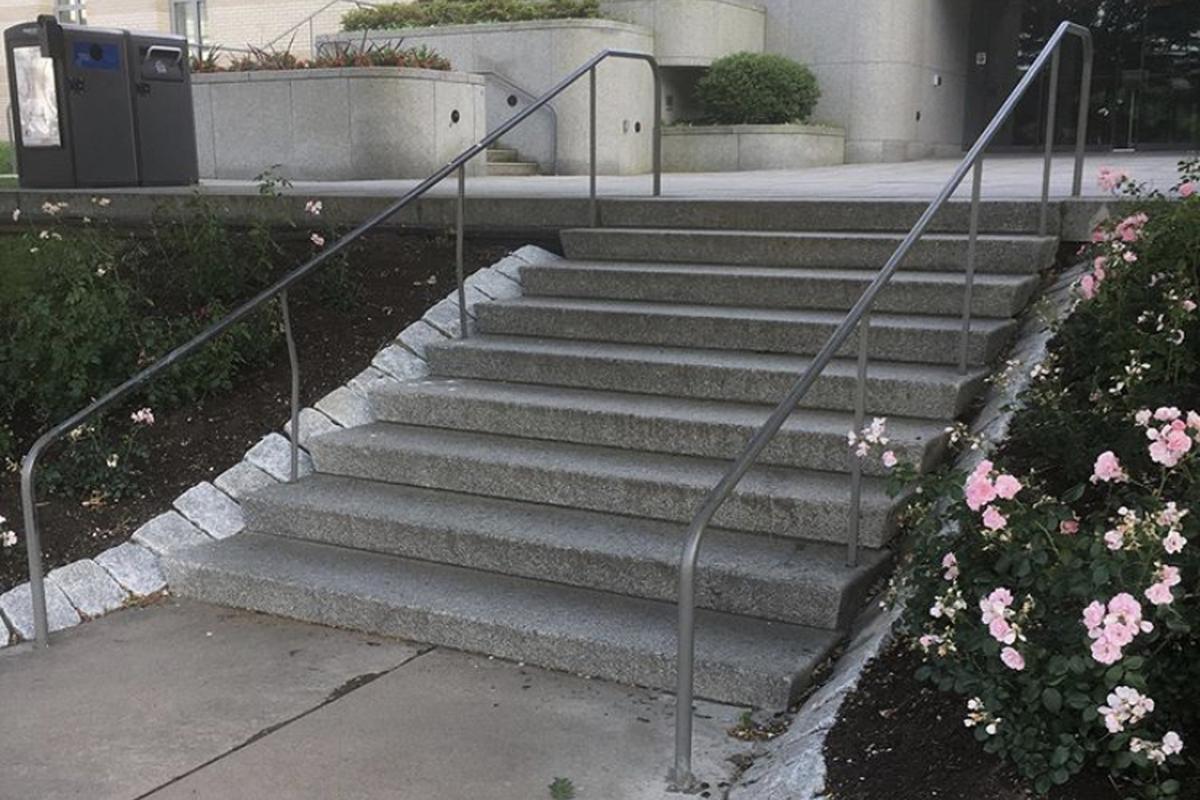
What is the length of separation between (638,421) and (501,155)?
984 centimetres

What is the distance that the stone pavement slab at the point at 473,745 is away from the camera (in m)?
3.19

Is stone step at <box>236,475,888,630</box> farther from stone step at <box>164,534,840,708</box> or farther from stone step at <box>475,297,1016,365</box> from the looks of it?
stone step at <box>475,297,1016,365</box>

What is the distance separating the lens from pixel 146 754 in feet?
11.2

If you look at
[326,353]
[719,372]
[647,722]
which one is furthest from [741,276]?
[647,722]

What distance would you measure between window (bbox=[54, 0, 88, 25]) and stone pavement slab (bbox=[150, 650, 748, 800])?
2440 centimetres

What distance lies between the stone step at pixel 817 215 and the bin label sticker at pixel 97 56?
15.4ft

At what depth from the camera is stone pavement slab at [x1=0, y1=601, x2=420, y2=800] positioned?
336cm

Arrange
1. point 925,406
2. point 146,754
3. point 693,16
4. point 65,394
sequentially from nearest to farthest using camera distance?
point 146,754, point 925,406, point 65,394, point 693,16

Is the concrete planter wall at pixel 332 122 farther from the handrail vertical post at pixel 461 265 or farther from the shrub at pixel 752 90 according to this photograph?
the handrail vertical post at pixel 461 265

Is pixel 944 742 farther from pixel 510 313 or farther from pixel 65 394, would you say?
pixel 65 394

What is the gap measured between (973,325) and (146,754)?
362 centimetres

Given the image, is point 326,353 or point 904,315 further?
point 326,353

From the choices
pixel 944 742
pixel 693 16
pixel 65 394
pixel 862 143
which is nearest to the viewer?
pixel 944 742

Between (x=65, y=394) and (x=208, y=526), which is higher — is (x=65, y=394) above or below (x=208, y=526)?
above
